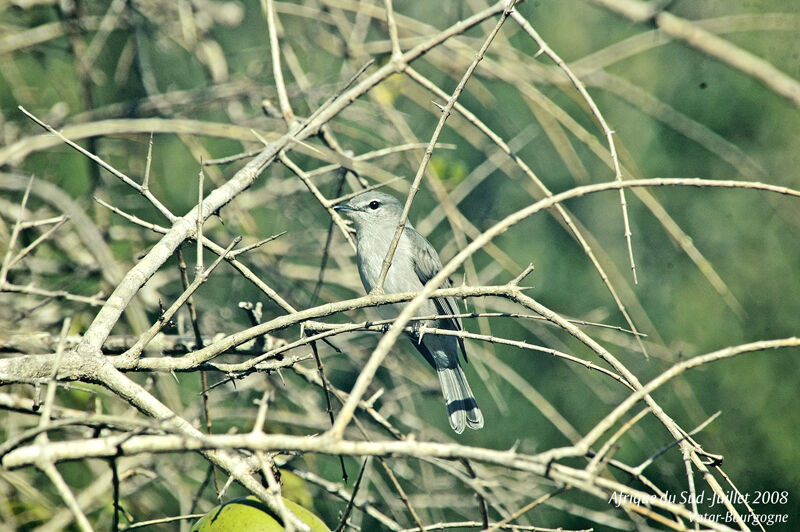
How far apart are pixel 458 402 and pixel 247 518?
2720mm

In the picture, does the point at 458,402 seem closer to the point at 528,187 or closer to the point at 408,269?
the point at 408,269

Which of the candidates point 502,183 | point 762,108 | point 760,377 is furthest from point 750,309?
point 502,183

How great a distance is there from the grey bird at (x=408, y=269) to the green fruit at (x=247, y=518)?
8.30 feet

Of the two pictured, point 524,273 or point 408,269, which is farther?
point 408,269

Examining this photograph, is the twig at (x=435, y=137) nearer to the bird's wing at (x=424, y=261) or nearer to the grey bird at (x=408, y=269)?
the grey bird at (x=408, y=269)

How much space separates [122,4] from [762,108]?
9140mm

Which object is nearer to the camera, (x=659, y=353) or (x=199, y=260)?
(x=199, y=260)

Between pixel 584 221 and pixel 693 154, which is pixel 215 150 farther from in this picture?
pixel 693 154

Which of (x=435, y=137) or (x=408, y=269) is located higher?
(x=435, y=137)

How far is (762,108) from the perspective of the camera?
32.5ft

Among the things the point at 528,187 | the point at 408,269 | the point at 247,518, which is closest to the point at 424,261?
the point at 408,269

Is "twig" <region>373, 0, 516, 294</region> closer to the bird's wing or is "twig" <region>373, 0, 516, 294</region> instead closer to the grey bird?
the grey bird

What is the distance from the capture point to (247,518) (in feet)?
6.28

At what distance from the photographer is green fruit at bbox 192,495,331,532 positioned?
1.90 meters
